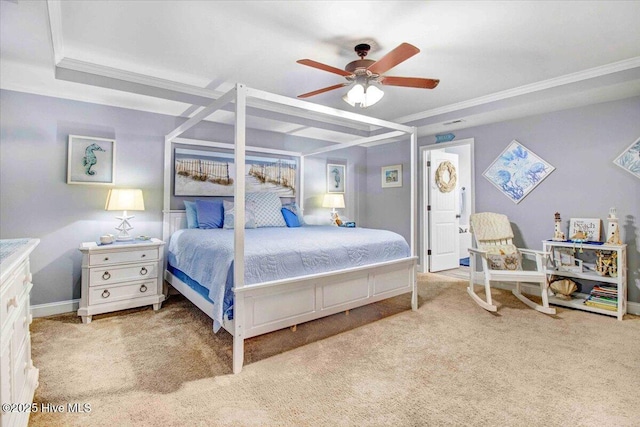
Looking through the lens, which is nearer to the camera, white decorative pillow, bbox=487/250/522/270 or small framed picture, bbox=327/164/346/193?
white decorative pillow, bbox=487/250/522/270

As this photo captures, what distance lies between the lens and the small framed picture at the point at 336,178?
17.4 ft

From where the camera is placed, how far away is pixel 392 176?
17.8ft

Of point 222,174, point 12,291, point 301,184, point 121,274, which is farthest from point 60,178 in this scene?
point 301,184

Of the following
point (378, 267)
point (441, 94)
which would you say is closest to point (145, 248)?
point (378, 267)

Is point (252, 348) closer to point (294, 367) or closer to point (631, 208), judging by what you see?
point (294, 367)

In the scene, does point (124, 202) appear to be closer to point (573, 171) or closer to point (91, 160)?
point (91, 160)

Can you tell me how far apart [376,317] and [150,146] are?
→ 3.10 meters

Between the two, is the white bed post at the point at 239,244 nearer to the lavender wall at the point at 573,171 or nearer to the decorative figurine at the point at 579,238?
the decorative figurine at the point at 579,238

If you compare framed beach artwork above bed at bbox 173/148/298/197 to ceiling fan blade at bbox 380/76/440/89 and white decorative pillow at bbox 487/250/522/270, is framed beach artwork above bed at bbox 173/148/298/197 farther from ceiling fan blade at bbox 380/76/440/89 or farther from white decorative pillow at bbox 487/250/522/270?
white decorative pillow at bbox 487/250/522/270

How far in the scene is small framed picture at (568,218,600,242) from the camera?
335cm

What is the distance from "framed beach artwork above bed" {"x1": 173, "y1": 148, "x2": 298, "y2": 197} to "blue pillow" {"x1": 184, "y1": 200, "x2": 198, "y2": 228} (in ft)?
0.73

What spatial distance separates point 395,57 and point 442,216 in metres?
3.57

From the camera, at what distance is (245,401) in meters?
1.74

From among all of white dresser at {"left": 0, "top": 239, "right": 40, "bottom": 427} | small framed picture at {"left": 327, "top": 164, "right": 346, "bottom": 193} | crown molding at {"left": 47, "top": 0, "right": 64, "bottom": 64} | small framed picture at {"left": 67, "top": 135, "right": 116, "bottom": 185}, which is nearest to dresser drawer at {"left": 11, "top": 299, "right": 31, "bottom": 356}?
white dresser at {"left": 0, "top": 239, "right": 40, "bottom": 427}
